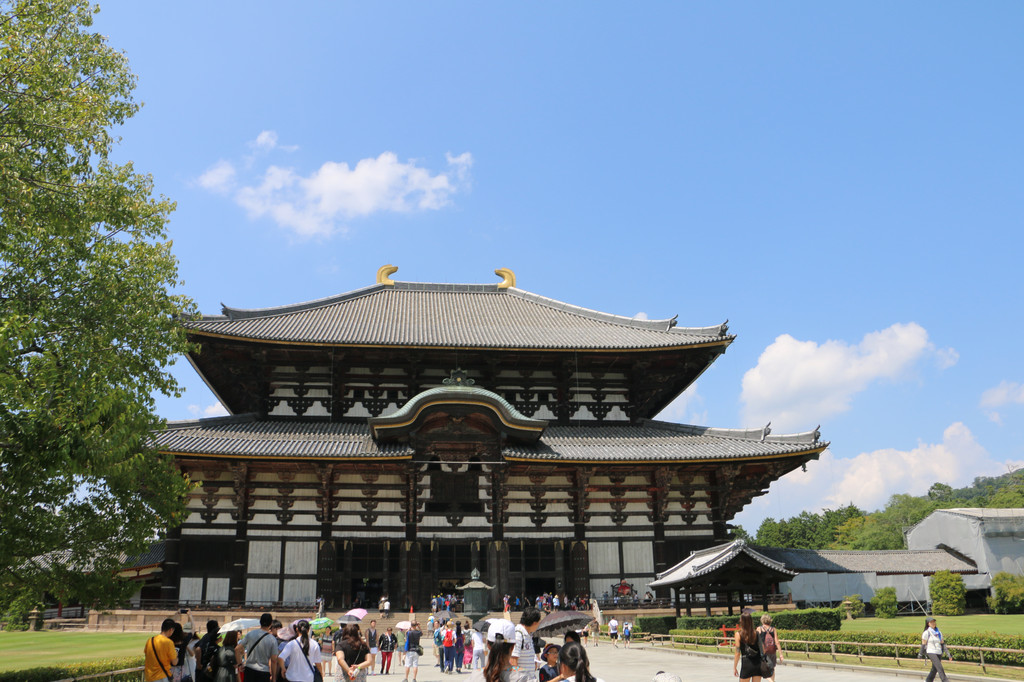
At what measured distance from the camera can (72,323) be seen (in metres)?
13.6

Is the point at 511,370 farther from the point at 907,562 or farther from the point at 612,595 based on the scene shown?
the point at 907,562

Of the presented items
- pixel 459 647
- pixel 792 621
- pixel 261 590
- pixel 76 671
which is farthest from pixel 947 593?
pixel 76 671

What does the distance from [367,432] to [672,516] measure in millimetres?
13802

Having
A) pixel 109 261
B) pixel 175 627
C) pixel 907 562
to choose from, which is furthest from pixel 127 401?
pixel 907 562

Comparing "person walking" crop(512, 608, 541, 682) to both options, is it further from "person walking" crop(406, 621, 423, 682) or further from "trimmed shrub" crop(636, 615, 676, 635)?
"trimmed shrub" crop(636, 615, 676, 635)

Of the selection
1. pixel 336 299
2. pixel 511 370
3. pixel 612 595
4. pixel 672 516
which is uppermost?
pixel 336 299

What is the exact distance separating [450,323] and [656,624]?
1739 centimetres

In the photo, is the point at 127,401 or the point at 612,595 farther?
the point at 612,595

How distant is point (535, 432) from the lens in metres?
29.4

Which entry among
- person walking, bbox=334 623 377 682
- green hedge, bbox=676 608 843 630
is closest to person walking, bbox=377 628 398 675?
person walking, bbox=334 623 377 682

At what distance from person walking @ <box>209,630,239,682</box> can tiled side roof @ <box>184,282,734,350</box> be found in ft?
64.8

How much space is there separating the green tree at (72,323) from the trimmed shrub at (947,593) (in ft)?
143

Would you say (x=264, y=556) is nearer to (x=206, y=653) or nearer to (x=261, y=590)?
(x=261, y=590)

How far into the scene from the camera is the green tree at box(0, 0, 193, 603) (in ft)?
38.8
